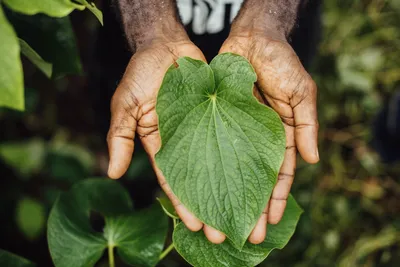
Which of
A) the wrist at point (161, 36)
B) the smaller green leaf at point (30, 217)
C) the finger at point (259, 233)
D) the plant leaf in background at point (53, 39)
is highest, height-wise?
the wrist at point (161, 36)

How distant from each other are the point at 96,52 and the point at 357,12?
0.93 meters

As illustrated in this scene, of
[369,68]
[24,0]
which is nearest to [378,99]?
[369,68]

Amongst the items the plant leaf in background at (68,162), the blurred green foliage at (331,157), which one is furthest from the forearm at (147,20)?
the plant leaf in background at (68,162)

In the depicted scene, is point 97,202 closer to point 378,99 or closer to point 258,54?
point 258,54

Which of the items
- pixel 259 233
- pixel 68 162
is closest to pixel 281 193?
pixel 259 233

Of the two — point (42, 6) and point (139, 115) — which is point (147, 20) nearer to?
point (139, 115)

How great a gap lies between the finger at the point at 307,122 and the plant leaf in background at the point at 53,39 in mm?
353

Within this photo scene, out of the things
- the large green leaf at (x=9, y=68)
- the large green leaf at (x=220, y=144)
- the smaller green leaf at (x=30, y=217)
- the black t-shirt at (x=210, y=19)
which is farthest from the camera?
the smaller green leaf at (x=30, y=217)

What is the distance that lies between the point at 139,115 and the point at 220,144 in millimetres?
123

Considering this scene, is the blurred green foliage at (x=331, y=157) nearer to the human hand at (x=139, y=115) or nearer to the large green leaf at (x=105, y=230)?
the large green leaf at (x=105, y=230)

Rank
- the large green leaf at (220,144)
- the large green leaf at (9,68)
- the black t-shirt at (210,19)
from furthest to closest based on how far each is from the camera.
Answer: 1. the black t-shirt at (210,19)
2. the large green leaf at (220,144)
3. the large green leaf at (9,68)

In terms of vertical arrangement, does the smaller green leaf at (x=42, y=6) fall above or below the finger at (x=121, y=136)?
above

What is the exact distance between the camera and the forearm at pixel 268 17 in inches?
31.7

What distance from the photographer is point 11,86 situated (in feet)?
1.57
